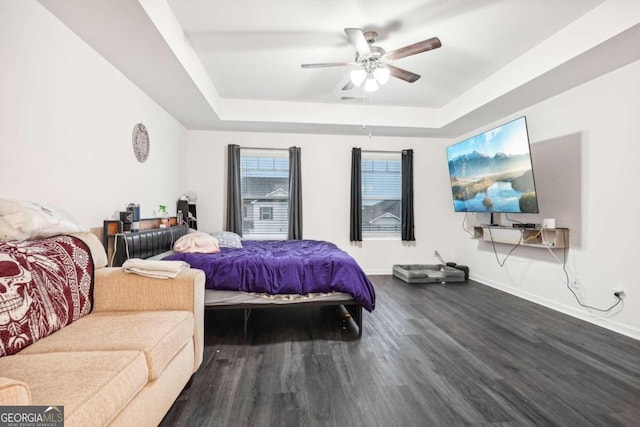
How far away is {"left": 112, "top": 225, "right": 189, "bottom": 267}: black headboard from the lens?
2.48 metres

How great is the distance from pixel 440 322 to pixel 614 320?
1569mm

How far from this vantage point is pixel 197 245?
285 centimetres

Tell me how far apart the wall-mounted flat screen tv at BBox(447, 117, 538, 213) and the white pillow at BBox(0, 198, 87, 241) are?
4.01 meters

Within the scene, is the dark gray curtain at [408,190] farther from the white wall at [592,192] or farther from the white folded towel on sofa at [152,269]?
the white folded towel on sofa at [152,269]

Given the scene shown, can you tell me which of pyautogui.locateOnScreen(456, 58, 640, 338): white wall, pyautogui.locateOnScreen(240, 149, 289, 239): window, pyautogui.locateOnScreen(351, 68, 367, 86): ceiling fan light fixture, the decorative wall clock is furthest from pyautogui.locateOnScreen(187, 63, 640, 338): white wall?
pyautogui.locateOnScreen(351, 68, 367, 86): ceiling fan light fixture

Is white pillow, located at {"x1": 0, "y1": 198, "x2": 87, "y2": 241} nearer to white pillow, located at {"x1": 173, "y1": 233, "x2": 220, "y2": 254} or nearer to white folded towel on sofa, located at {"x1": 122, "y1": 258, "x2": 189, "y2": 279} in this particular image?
white folded towel on sofa, located at {"x1": 122, "y1": 258, "x2": 189, "y2": 279}

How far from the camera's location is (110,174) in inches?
106

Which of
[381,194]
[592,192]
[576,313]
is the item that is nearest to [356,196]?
[381,194]

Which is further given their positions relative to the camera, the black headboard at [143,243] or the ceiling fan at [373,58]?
the black headboard at [143,243]

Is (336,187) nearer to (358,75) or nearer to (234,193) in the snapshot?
(234,193)

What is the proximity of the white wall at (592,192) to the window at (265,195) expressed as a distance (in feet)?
11.5

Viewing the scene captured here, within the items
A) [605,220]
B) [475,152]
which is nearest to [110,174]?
[475,152]

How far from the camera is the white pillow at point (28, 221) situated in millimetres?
1465

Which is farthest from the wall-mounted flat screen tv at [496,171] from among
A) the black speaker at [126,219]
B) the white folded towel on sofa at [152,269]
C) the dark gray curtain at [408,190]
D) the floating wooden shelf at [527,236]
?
the black speaker at [126,219]
